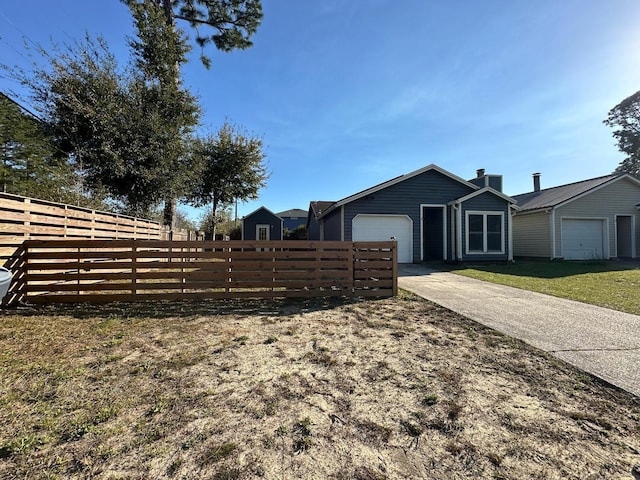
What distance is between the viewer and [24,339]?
3.79 m

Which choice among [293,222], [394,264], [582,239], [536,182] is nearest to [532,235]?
[582,239]

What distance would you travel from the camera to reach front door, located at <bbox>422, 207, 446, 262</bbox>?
13945 mm

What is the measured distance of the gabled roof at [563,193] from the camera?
15.2 metres

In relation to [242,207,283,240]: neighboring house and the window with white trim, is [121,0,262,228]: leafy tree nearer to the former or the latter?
[242,207,283,240]: neighboring house

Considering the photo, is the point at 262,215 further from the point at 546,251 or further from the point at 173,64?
the point at 546,251

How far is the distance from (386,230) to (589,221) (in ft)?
36.8

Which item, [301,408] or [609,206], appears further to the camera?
[609,206]

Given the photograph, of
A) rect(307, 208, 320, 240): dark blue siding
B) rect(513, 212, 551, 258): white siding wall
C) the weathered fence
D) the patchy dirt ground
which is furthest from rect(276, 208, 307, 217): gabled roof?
the patchy dirt ground

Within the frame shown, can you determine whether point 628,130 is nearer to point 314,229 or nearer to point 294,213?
point 314,229

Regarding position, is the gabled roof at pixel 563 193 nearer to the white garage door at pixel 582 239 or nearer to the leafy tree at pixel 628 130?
the white garage door at pixel 582 239

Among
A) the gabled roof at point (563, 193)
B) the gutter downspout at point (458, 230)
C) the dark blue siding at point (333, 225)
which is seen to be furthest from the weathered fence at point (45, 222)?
the gabled roof at point (563, 193)

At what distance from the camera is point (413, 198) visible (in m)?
13.4

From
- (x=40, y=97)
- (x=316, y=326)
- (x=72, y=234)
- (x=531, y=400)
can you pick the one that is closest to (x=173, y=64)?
(x=40, y=97)

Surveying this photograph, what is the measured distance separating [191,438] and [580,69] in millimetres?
12035
